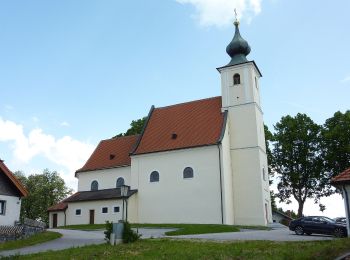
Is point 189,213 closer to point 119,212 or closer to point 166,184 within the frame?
point 166,184

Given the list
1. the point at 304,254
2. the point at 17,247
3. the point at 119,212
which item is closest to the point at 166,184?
the point at 119,212

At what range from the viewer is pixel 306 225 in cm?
2412

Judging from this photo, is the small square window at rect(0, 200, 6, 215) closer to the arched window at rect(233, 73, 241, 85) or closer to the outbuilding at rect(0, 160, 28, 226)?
the outbuilding at rect(0, 160, 28, 226)

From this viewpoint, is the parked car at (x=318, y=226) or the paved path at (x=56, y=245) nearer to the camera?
the paved path at (x=56, y=245)

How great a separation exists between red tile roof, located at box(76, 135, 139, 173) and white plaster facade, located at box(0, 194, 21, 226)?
15.1 metres

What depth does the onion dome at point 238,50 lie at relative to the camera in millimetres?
40469

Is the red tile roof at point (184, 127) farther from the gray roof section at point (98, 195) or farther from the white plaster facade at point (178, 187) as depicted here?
the gray roof section at point (98, 195)

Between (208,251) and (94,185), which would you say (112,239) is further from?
(94,185)

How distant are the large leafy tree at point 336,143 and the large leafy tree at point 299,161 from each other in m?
1.09

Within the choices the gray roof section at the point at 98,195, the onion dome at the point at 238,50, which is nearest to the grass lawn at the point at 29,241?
the gray roof section at the point at 98,195

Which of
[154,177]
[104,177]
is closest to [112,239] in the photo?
[154,177]

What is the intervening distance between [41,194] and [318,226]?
51.2m

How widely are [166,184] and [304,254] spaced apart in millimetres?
25557

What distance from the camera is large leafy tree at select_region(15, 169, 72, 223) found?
215 feet
